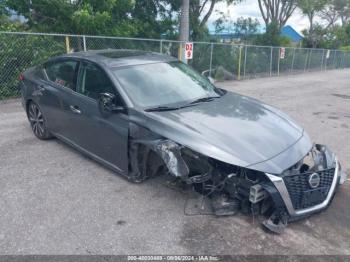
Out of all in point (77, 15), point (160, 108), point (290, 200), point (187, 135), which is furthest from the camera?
point (77, 15)

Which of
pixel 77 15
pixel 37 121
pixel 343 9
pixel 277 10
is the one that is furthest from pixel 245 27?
pixel 343 9

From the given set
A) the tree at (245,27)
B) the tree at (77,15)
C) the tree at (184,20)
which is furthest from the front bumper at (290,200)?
the tree at (245,27)

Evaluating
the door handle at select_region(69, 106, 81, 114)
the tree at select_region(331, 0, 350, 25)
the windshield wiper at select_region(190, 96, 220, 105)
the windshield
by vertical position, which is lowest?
the door handle at select_region(69, 106, 81, 114)

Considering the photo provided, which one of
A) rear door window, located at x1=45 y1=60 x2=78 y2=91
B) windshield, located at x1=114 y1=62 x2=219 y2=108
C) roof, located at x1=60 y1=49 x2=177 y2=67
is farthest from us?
rear door window, located at x1=45 y1=60 x2=78 y2=91

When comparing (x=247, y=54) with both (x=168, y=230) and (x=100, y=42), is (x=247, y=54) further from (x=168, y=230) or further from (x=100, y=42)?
(x=168, y=230)

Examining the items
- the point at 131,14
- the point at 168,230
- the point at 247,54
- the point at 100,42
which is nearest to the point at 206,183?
the point at 168,230

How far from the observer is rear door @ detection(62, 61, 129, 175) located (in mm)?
3869

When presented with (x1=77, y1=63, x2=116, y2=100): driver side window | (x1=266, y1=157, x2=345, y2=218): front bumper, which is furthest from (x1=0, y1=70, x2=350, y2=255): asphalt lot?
(x1=77, y1=63, x2=116, y2=100): driver side window

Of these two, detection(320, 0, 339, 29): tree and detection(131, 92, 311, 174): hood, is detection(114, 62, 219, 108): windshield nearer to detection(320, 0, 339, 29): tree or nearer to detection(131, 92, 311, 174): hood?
detection(131, 92, 311, 174): hood

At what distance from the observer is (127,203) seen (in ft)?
12.0

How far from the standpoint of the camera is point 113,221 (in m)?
3.33

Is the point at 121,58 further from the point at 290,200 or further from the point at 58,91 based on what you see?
the point at 290,200

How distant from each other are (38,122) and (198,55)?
10322 millimetres

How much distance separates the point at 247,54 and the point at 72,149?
1379cm
